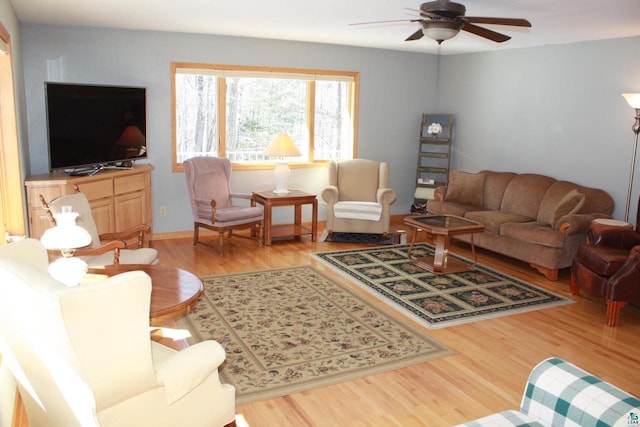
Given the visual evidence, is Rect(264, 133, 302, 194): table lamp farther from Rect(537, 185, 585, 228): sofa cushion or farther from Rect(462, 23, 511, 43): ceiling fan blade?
Rect(462, 23, 511, 43): ceiling fan blade

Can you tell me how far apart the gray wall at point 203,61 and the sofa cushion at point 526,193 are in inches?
72.4

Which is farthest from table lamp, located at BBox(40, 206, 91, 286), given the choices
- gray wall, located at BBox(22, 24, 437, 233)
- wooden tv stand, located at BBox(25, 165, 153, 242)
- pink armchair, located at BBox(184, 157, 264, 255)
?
gray wall, located at BBox(22, 24, 437, 233)

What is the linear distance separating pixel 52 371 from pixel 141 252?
231 centimetres

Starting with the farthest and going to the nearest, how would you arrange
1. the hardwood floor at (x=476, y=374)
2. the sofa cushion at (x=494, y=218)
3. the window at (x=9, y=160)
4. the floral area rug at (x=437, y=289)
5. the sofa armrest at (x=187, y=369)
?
the sofa cushion at (x=494, y=218) < the floral area rug at (x=437, y=289) < the window at (x=9, y=160) < the hardwood floor at (x=476, y=374) < the sofa armrest at (x=187, y=369)

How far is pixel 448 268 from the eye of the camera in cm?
533

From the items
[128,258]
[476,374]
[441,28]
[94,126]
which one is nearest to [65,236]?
[128,258]

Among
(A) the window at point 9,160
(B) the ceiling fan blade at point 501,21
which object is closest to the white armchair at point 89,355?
(A) the window at point 9,160

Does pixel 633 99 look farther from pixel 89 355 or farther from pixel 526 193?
pixel 89 355

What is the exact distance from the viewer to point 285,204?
20.3ft

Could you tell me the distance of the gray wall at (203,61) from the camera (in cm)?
557

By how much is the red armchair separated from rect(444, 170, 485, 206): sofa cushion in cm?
188

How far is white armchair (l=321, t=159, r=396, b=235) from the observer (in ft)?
20.8

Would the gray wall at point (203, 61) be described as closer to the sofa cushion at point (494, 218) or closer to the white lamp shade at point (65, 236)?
the sofa cushion at point (494, 218)

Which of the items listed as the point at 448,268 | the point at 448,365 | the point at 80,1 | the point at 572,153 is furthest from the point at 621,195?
the point at 80,1
